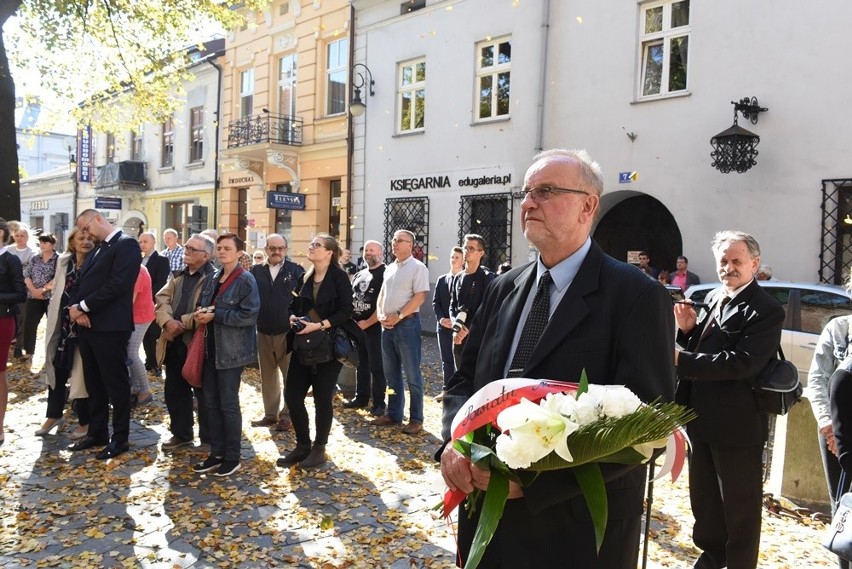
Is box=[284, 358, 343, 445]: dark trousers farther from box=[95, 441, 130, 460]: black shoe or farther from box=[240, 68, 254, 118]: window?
box=[240, 68, 254, 118]: window

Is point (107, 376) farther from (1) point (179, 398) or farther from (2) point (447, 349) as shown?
(2) point (447, 349)

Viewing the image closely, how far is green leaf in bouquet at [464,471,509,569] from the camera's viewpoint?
199cm

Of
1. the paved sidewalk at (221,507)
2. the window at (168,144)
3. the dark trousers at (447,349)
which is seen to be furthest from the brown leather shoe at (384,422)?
the window at (168,144)

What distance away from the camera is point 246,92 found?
79.9ft

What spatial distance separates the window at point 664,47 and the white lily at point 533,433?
13042 mm

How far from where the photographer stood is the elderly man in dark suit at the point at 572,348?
2.18 metres

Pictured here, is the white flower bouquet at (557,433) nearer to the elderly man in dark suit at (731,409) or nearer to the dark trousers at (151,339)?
the elderly man in dark suit at (731,409)

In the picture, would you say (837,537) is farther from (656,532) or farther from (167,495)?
(167,495)

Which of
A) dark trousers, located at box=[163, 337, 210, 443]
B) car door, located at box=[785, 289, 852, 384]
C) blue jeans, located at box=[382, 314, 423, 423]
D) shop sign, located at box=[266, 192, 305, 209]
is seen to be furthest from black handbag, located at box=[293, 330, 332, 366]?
shop sign, located at box=[266, 192, 305, 209]

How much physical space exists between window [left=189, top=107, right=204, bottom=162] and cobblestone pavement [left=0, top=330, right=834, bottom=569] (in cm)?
2149

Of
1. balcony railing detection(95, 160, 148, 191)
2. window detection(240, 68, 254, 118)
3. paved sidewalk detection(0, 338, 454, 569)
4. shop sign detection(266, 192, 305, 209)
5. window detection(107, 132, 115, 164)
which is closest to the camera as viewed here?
paved sidewalk detection(0, 338, 454, 569)

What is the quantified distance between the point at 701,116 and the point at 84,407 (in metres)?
11.3

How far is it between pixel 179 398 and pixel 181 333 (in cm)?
69

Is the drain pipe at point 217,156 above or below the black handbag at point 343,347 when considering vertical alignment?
above
